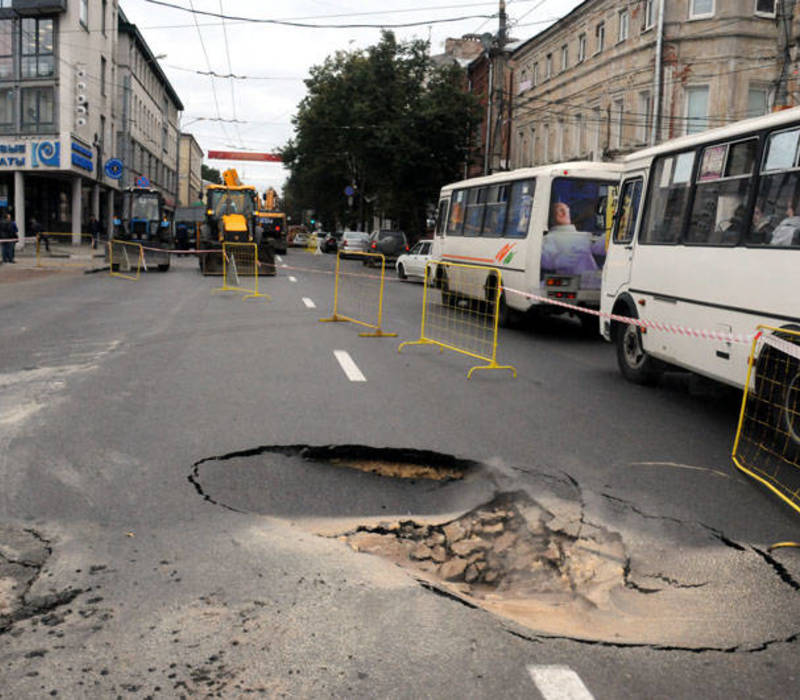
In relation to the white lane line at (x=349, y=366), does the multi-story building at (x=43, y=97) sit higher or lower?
higher

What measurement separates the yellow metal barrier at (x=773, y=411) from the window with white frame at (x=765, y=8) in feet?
89.2

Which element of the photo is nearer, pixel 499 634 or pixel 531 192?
pixel 499 634

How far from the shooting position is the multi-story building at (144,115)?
188 ft

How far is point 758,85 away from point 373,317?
827 inches

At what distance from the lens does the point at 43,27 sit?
41.9 m

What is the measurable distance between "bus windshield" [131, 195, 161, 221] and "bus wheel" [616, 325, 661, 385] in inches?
1143

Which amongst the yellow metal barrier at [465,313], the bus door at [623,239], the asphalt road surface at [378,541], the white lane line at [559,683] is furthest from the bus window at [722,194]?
the white lane line at [559,683]

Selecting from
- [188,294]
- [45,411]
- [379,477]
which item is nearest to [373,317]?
[188,294]

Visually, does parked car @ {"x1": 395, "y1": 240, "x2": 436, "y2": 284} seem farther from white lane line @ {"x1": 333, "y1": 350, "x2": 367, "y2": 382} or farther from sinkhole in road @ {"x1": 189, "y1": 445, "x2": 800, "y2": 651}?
sinkhole in road @ {"x1": 189, "y1": 445, "x2": 800, "y2": 651}

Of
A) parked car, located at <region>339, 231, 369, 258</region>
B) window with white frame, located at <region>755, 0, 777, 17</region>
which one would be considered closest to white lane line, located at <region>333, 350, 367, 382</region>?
window with white frame, located at <region>755, 0, 777, 17</region>

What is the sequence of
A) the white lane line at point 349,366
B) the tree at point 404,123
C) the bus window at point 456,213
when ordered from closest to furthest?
1. the white lane line at point 349,366
2. the bus window at point 456,213
3. the tree at point 404,123

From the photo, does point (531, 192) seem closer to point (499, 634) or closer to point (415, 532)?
point (415, 532)

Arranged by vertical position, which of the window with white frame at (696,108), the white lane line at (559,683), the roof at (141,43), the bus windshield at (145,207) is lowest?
the white lane line at (559,683)

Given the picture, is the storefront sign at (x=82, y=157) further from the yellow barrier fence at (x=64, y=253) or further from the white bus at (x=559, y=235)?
the white bus at (x=559, y=235)
